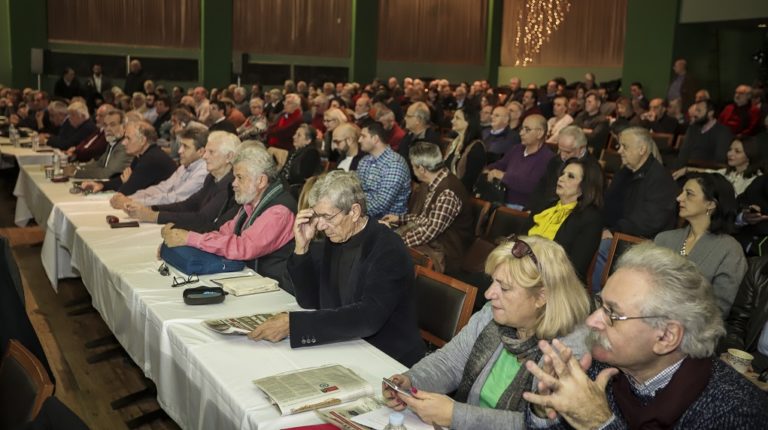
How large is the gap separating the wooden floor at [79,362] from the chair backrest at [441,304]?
1.51 metres

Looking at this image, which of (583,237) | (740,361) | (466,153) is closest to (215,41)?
(466,153)

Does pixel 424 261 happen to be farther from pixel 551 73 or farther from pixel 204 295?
pixel 551 73

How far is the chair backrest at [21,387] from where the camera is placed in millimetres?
1763

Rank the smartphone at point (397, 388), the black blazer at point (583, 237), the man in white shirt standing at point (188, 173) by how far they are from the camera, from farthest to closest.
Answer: the man in white shirt standing at point (188, 173) → the black blazer at point (583, 237) → the smartphone at point (397, 388)

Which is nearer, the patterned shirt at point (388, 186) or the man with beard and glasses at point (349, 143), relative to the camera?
the patterned shirt at point (388, 186)

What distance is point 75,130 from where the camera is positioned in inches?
355

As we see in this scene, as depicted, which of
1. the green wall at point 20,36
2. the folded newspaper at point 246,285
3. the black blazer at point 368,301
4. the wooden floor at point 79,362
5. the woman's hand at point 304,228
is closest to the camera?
the black blazer at point 368,301

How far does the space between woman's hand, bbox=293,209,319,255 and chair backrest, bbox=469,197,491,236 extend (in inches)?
79.2

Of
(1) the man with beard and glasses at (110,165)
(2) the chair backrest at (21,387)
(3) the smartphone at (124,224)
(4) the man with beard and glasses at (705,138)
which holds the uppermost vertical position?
(4) the man with beard and glasses at (705,138)

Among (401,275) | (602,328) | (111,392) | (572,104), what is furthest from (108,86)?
(602,328)

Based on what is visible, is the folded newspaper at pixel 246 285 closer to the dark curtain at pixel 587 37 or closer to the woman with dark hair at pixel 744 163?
the woman with dark hair at pixel 744 163

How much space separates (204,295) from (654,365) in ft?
6.43

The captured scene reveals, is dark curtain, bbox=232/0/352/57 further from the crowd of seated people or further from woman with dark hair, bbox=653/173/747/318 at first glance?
woman with dark hair, bbox=653/173/747/318

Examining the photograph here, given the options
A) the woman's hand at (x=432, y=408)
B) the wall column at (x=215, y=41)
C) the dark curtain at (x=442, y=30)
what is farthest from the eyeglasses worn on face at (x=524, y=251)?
the dark curtain at (x=442, y=30)
